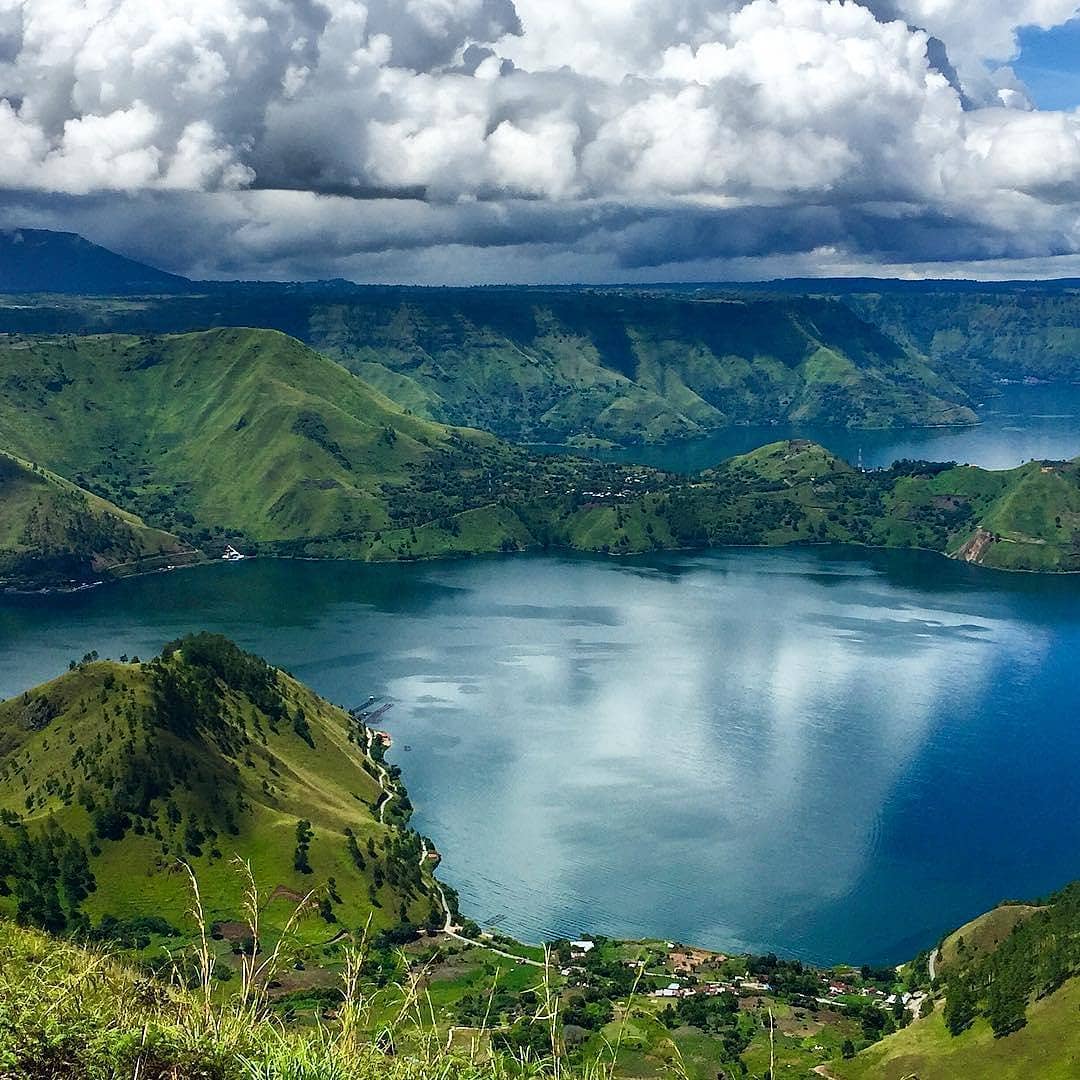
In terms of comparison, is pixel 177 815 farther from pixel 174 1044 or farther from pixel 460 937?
pixel 174 1044

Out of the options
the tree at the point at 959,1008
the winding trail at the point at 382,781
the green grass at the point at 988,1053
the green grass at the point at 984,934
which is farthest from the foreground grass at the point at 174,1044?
the winding trail at the point at 382,781

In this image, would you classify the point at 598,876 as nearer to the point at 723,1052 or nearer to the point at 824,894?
the point at 824,894

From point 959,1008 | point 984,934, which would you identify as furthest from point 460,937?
point 984,934

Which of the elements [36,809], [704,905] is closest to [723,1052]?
[704,905]

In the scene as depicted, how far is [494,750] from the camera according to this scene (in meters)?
176

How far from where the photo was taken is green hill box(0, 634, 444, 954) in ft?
397

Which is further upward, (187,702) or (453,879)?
(187,702)

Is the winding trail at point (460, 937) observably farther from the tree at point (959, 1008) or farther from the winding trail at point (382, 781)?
the tree at point (959, 1008)

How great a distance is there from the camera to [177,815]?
13250 centimetres

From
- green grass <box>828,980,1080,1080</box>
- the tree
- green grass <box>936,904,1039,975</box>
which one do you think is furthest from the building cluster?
green grass <box>936,904,1039,975</box>

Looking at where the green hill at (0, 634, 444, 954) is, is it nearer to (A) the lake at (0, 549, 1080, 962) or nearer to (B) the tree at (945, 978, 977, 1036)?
(A) the lake at (0, 549, 1080, 962)

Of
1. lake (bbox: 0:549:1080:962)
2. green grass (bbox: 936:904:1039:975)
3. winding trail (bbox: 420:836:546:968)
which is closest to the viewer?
green grass (bbox: 936:904:1039:975)

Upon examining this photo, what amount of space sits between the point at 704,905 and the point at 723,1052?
104 ft

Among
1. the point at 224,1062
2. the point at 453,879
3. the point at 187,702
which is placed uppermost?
the point at 224,1062
